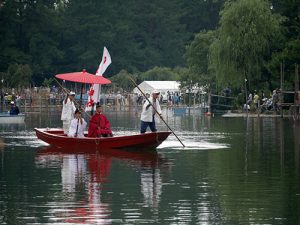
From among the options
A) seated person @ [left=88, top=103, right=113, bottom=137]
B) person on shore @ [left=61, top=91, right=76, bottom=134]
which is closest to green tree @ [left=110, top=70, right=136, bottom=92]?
person on shore @ [left=61, top=91, right=76, bottom=134]

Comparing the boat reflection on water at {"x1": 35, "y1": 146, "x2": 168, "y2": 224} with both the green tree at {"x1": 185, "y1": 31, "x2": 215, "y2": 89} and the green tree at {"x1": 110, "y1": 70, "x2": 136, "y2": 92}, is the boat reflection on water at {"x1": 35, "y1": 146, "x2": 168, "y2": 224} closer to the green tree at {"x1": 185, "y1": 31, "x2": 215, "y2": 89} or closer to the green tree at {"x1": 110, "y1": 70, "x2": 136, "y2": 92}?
the green tree at {"x1": 185, "y1": 31, "x2": 215, "y2": 89}

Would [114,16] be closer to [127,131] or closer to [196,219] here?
[127,131]

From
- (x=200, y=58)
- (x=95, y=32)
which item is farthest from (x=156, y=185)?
(x=95, y=32)

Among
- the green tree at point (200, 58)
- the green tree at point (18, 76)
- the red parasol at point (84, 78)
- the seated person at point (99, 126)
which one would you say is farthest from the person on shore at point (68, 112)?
the green tree at point (18, 76)

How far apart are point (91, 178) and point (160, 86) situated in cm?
7807

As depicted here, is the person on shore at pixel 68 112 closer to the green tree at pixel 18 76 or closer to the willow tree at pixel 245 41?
the willow tree at pixel 245 41

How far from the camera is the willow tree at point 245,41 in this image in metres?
64.0

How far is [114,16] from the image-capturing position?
121m

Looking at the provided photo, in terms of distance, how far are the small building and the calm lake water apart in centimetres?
6447

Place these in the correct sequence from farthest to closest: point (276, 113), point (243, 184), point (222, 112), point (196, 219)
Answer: point (222, 112), point (276, 113), point (243, 184), point (196, 219)

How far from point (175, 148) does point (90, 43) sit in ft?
280

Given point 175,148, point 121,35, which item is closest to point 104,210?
point 175,148

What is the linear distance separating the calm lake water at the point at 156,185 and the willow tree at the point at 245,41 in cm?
3234

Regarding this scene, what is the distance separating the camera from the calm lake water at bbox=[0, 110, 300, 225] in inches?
610
